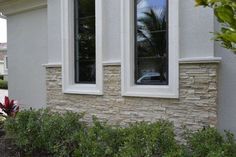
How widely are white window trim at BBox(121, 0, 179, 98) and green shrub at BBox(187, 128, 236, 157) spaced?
1.04 metres

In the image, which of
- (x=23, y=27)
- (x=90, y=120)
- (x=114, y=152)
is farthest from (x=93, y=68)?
(x=23, y=27)

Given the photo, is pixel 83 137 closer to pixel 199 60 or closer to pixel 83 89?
pixel 83 89

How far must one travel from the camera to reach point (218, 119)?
6094mm

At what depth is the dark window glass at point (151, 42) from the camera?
6855mm

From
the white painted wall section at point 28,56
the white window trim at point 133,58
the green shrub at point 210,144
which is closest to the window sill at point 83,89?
the white window trim at point 133,58

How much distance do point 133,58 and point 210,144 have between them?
2572 mm

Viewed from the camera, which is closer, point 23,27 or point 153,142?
point 153,142

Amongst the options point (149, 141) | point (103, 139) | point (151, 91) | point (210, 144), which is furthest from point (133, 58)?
point (210, 144)

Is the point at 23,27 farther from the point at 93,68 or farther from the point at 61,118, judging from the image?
the point at 61,118

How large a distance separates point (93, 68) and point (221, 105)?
3.27 meters

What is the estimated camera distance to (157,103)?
6.73 meters

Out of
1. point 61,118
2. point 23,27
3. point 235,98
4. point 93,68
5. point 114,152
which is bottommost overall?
point 114,152

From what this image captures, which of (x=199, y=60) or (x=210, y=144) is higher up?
(x=199, y=60)

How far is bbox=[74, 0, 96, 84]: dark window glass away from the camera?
323 inches
